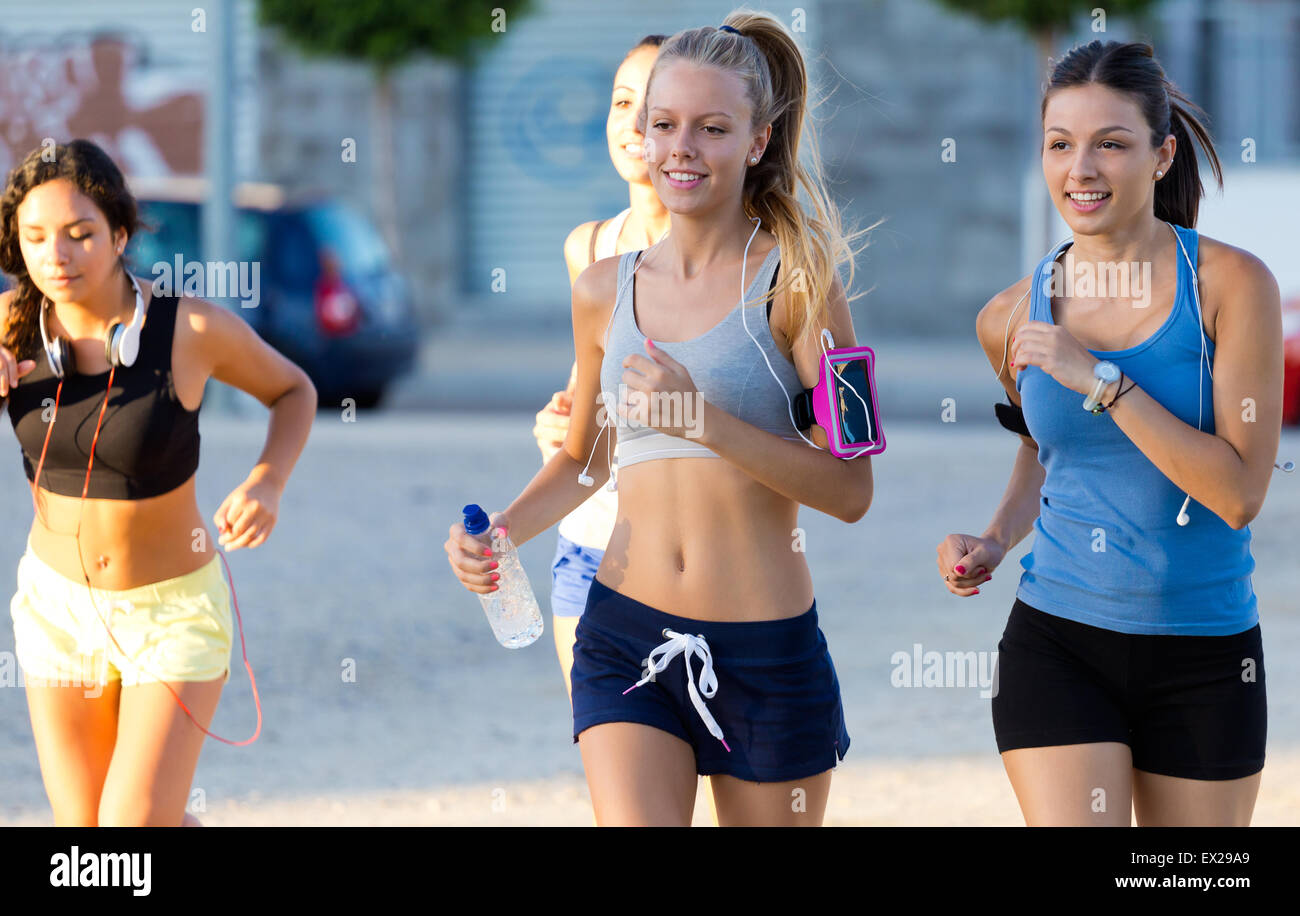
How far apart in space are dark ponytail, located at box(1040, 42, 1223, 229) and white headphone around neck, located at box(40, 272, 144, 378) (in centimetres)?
191

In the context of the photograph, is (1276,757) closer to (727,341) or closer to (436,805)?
(436,805)

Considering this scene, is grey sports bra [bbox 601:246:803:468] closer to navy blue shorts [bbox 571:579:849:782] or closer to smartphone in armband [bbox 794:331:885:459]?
smartphone in armband [bbox 794:331:885:459]

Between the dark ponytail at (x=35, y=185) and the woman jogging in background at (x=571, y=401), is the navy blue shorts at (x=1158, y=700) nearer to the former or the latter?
the woman jogging in background at (x=571, y=401)

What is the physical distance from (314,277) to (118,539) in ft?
31.9

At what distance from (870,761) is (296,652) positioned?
2.71m

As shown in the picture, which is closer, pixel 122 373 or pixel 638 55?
pixel 122 373

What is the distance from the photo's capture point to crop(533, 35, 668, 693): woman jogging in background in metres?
3.85

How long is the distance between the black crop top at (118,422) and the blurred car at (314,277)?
31.0ft

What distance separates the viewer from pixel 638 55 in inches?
155

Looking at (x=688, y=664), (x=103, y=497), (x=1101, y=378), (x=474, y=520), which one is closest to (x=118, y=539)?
(x=103, y=497)

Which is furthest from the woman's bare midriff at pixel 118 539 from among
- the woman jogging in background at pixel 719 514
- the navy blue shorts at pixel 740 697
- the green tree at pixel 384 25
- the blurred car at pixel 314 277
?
the green tree at pixel 384 25

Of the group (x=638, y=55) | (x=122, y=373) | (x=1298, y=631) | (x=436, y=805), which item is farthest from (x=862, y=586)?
(x=122, y=373)

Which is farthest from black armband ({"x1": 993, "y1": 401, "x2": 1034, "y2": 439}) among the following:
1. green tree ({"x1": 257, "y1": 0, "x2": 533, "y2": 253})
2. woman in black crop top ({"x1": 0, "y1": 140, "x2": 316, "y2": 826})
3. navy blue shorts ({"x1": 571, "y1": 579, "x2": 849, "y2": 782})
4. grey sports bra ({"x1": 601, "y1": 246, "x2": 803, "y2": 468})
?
green tree ({"x1": 257, "y1": 0, "x2": 533, "y2": 253})

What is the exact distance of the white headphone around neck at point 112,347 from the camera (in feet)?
11.5
